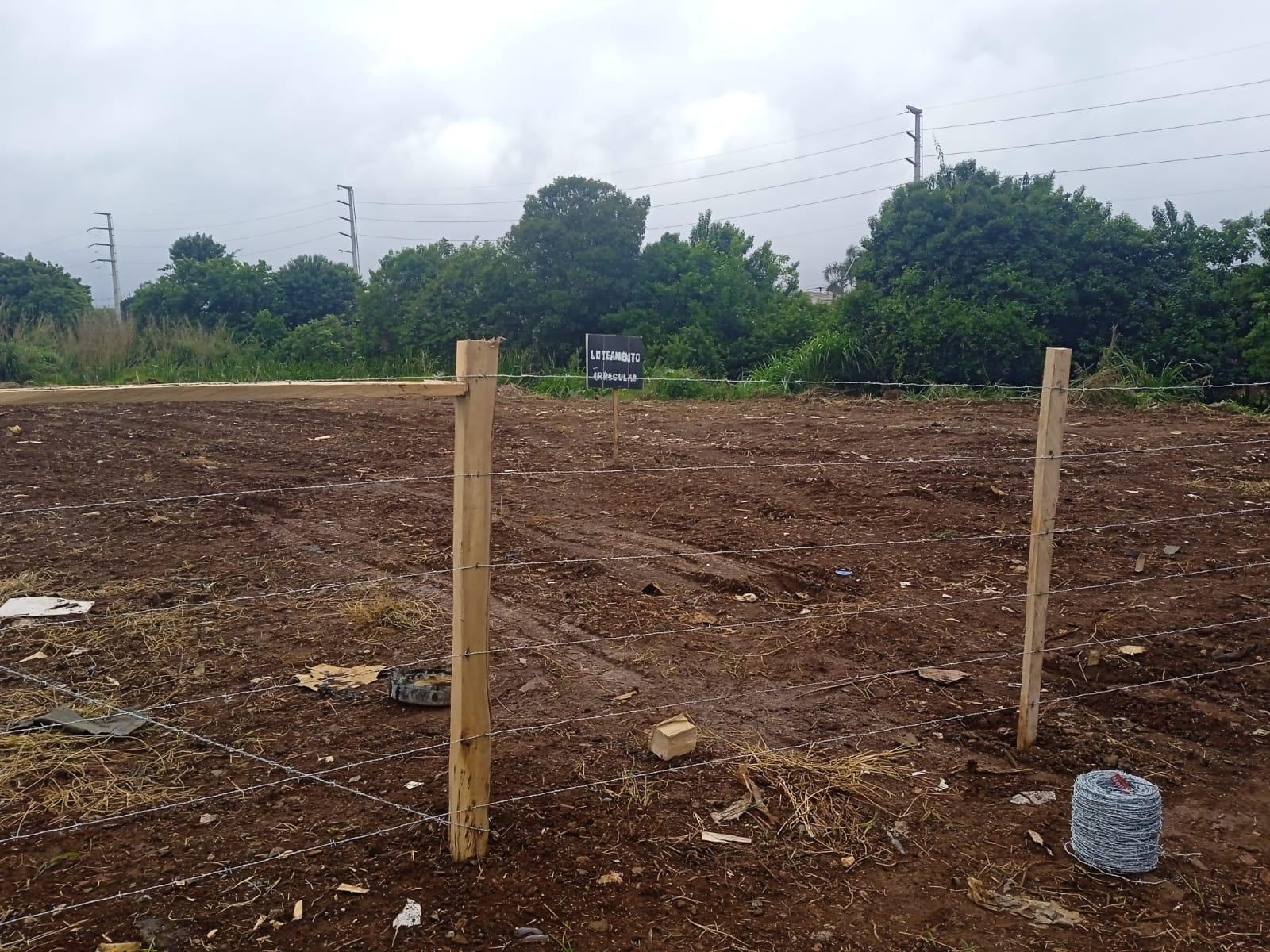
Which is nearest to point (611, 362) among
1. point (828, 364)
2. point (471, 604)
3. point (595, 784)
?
point (595, 784)

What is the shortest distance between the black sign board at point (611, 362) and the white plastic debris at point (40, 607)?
18.1 ft

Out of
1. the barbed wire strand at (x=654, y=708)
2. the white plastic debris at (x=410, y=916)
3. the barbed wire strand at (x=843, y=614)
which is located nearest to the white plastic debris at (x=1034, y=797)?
the barbed wire strand at (x=654, y=708)

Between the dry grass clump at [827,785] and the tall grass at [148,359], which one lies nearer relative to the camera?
the dry grass clump at [827,785]

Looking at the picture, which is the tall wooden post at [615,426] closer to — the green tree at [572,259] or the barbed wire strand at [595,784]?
the barbed wire strand at [595,784]

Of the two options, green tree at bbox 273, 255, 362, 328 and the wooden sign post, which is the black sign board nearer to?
the wooden sign post

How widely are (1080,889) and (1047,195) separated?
16421 mm

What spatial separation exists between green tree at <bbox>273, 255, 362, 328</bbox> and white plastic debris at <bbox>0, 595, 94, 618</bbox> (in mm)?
24043

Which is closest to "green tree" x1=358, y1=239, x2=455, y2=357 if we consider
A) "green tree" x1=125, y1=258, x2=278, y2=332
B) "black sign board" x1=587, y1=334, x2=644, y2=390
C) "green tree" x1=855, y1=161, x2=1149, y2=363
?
"green tree" x1=125, y1=258, x2=278, y2=332

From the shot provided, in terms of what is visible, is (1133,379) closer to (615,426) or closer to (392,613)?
(615,426)

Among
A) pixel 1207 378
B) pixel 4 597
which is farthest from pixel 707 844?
pixel 1207 378

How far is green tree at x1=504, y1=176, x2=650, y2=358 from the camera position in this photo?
21906 mm

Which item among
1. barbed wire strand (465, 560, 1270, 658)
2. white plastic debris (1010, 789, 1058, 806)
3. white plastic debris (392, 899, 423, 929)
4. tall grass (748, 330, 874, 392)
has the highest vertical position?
tall grass (748, 330, 874, 392)

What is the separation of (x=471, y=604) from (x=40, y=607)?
3633mm

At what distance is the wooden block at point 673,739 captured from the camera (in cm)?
345
